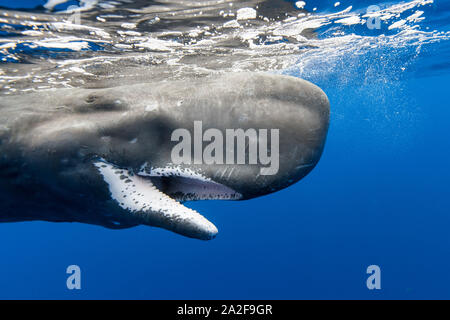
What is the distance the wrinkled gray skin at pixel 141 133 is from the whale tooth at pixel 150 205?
37mm

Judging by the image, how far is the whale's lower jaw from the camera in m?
2.53

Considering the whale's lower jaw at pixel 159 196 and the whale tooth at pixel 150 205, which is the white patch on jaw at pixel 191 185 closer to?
the whale's lower jaw at pixel 159 196

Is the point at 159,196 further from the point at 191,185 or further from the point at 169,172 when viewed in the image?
the point at 191,185

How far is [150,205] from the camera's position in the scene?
2.65 meters

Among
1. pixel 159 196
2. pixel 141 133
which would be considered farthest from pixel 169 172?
pixel 141 133

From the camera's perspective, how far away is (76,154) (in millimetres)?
2758

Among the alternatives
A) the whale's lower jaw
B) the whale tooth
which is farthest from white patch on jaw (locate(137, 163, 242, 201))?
the whale tooth

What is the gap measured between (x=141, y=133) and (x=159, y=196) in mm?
558

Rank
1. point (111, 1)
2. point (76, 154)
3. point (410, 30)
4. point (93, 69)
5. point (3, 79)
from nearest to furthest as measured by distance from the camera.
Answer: point (76, 154) → point (111, 1) → point (3, 79) → point (93, 69) → point (410, 30)

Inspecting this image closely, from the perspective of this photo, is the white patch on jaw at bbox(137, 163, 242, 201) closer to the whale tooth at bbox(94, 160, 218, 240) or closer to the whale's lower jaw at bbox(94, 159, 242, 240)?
the whale's lower jaw at bbox(94, 159, 242, 240)

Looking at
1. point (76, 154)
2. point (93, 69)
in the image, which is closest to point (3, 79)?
point (93, 69)

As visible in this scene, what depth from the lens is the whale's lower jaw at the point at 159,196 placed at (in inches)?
99.7

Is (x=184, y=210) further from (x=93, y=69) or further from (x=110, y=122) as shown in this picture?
(x=93, y=69)
